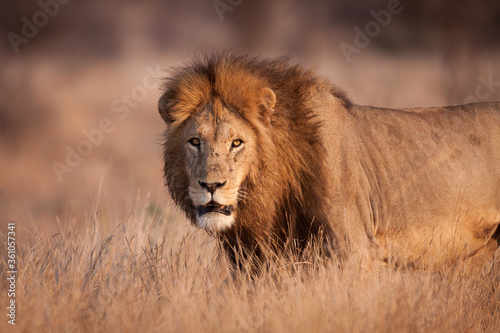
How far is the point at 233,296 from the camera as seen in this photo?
4363 mm

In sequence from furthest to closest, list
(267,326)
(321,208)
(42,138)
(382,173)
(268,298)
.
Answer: (42,138) → (382,173) → (321,208) → (268,298) → (267,326)

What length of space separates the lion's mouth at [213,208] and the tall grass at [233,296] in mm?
436

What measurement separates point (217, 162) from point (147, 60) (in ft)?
60.2

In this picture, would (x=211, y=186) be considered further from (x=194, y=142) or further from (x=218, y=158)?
(x=194, y=142)

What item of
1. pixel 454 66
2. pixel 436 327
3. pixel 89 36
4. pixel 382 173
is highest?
pixel 89 36

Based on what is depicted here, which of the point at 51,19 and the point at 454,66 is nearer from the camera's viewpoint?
the point at 454,66

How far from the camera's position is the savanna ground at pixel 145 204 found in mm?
4215

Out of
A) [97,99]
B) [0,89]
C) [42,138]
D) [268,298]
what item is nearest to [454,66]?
[97,99]

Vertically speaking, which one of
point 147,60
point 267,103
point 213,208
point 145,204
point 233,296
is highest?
point 147,60

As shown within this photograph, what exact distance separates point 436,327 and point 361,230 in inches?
42.1

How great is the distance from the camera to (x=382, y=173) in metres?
5.39

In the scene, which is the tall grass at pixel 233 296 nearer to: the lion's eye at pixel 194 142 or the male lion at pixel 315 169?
the male lion at pixel 315 169

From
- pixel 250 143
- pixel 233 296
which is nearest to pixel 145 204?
pixel 250 143

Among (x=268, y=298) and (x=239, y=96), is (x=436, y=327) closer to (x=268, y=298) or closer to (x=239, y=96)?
(x=268, y=298)
